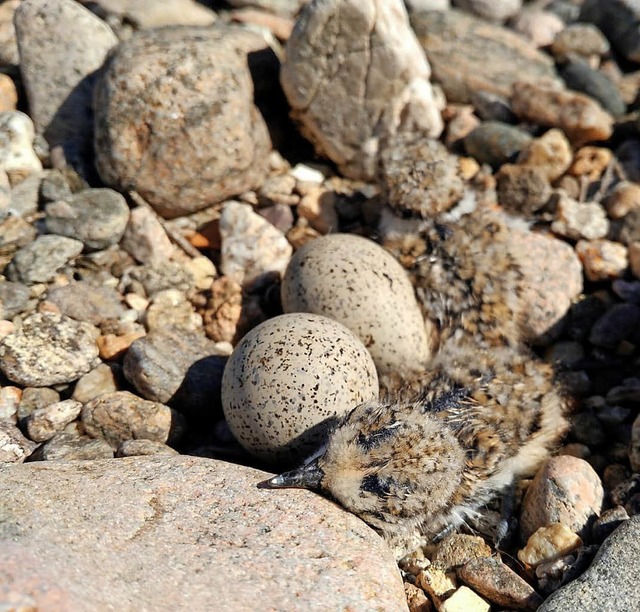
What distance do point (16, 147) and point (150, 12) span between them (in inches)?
69.5

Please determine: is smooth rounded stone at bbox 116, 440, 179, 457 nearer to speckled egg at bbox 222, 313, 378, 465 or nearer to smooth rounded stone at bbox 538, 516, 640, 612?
speckled egg at bbox 222, 313, 378, 465

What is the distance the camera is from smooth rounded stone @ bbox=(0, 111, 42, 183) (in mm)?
5070

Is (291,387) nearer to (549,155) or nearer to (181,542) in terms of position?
(181,542)

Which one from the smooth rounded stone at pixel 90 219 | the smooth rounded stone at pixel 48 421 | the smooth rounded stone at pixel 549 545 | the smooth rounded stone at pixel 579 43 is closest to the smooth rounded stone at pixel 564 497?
the smooth rounded stone at pixel 549 545

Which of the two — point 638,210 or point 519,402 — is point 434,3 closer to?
point 638,210

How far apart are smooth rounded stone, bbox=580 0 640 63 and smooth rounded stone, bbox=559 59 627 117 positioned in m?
0.85

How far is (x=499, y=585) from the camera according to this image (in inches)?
130

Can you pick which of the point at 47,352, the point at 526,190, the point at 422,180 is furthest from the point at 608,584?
the point at 526,190

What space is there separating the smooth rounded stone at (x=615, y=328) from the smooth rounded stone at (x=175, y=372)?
2.43 meters

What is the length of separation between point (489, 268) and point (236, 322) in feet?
5.46

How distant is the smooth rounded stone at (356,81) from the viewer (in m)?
5.16

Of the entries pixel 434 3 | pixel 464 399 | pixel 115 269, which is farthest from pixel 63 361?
pixel 434 3

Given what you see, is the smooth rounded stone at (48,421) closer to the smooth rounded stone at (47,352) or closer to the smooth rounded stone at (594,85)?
the smooth rounded stone at (47,352)

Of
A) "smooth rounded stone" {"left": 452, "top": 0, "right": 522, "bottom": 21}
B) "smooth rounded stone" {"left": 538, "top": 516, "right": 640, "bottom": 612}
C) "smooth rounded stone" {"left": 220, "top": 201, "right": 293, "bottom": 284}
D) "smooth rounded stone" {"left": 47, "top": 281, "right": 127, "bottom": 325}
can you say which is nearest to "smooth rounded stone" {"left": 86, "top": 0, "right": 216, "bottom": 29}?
"smooth rounded stone" {"left": 220, "top": 201, "right": 293, "bottom": 284}
